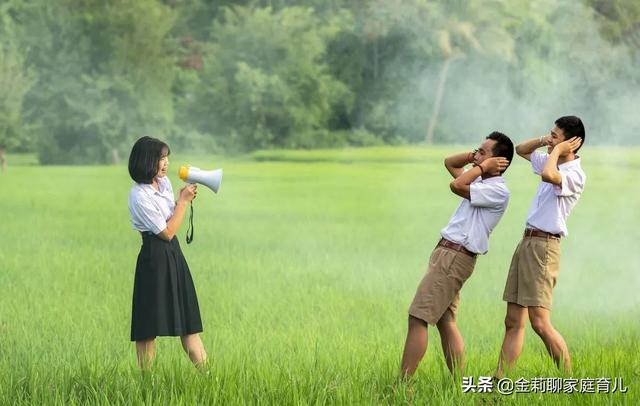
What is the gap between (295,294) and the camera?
9.02 m

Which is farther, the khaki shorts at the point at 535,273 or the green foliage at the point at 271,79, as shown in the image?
the green foliage at the point at 271,79

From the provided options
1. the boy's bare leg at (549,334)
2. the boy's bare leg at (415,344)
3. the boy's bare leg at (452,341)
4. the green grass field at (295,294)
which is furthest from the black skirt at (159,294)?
the boy's bare leg at (549,334)

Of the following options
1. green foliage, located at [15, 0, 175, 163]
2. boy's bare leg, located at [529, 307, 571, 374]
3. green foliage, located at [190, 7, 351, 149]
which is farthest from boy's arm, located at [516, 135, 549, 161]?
green foliage, located at [15, 0, 175, 163]

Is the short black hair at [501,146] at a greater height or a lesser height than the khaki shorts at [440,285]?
greater

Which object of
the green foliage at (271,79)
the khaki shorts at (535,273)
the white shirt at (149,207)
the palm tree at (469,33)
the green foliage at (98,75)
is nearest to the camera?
the white shirt at (149,207)

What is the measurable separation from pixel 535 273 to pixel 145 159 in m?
1.76

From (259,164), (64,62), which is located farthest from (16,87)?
(259,164)

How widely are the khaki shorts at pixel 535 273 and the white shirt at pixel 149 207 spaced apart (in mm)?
1539

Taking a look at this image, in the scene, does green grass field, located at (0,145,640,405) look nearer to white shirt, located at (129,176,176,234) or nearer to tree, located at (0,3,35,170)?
white shirt, located at (129,176,176,234)

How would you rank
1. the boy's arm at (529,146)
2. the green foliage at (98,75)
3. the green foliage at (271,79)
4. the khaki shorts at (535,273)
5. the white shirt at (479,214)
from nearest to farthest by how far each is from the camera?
the white shirt at (479,214) < the khaki shorts at (535,273) < the boy's arm at (529,146) < the green foliage at (271,79) < the green foliage at (98,75)

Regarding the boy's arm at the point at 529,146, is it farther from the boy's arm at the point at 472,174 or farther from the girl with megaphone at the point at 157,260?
the girl with megaphone at the point at 157,260

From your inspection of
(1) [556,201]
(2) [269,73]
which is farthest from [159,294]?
(2) [269,73]

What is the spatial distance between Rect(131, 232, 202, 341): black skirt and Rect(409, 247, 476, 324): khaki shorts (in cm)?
100

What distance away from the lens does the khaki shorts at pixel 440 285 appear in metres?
5.60
